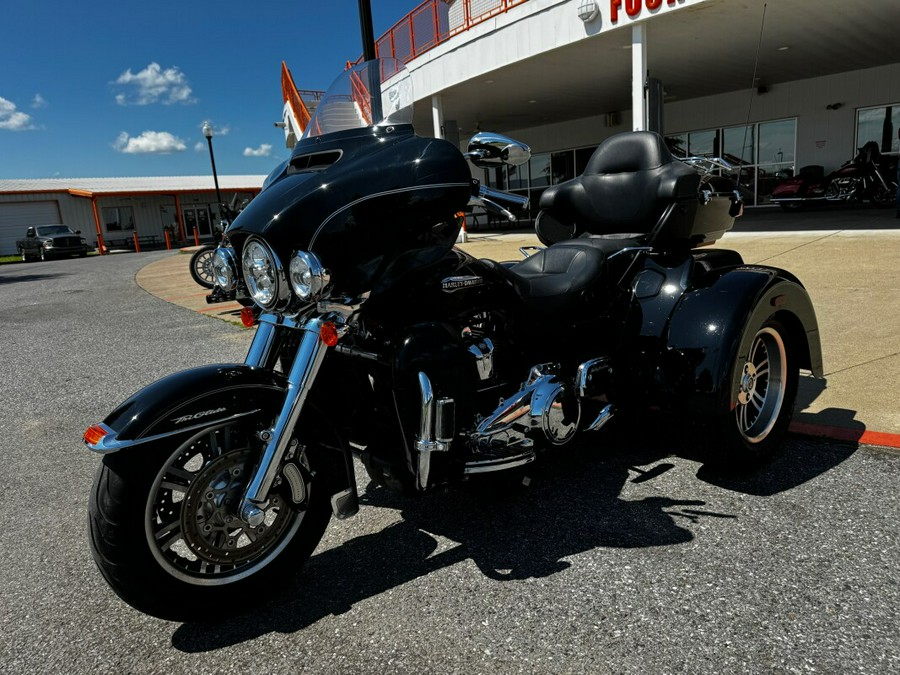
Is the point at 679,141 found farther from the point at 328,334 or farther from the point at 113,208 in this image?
the point at 113,208

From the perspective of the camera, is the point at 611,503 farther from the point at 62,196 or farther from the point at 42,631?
the point at 62,196

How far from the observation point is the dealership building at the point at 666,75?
39.1 feet

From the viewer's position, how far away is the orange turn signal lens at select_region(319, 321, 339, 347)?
2195 millimetres

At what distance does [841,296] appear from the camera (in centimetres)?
670

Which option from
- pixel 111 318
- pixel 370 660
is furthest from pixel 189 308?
pixel 370 660

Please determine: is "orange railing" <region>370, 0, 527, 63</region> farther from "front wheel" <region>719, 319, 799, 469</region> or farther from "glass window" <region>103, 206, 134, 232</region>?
"glass window" <region>103, 206, 134, 232</region>

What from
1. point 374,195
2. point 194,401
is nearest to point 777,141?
point 374,195

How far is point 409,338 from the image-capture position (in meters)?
2.38

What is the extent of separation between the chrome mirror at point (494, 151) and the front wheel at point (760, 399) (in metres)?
1.44

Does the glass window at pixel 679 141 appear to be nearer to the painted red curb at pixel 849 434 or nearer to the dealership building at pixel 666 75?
the dealership building at pixel 666 75

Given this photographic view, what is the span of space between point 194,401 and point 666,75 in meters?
17.3

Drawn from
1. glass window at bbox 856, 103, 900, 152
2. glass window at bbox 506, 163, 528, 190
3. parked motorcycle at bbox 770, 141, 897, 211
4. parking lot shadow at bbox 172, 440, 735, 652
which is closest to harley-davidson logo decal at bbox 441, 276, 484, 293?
parking lot shadow at bbox 172, 440, 735, 652

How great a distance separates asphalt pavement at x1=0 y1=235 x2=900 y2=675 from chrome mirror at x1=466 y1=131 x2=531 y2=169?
1540mm

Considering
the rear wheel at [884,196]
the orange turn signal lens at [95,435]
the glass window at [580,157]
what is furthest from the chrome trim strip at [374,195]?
the glass window at [580,157]
